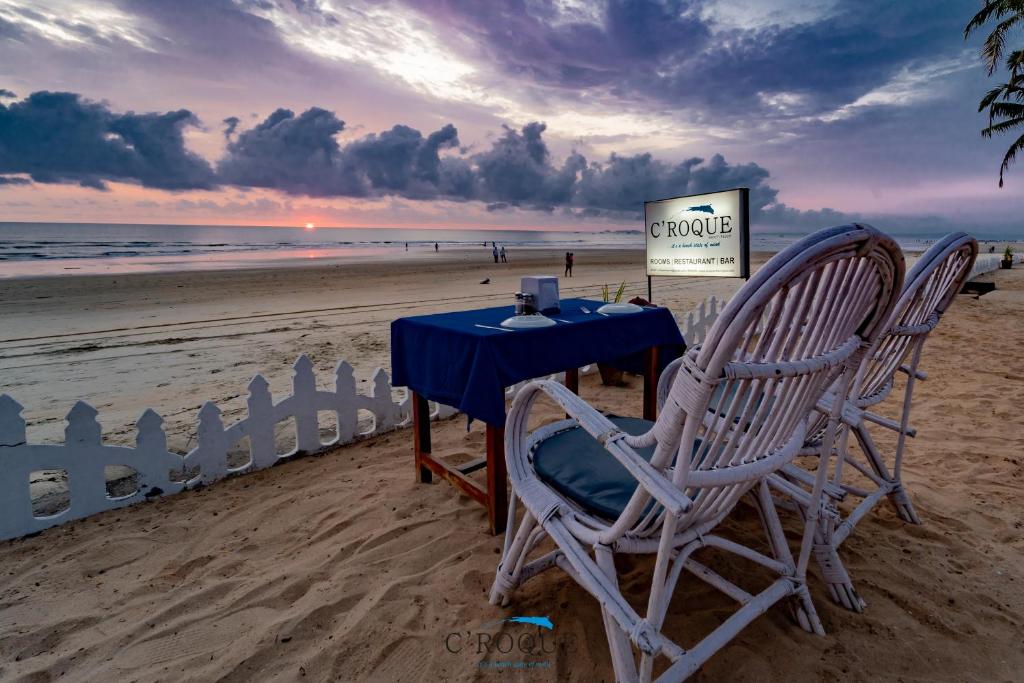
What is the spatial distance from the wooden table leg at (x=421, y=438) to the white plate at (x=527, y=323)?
86cm

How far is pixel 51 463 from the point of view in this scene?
103 inches

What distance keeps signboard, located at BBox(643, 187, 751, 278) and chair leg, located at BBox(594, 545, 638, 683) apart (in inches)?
142

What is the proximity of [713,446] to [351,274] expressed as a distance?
2084 centimetres

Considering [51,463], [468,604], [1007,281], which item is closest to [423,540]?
[468,604]

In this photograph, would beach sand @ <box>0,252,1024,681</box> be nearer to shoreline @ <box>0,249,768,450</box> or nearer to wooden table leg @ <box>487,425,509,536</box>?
wooden table leg @ <box>487,425,509,536</box>

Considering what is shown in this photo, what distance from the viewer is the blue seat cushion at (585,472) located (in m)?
1.60

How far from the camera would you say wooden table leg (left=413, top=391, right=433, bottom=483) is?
3.07 m

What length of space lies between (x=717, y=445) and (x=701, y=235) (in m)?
4.30

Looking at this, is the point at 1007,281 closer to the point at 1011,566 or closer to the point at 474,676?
the point at 1011,566

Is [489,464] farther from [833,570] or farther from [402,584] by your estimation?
[833,570]

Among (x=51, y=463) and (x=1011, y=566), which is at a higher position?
(x=51, y=463)

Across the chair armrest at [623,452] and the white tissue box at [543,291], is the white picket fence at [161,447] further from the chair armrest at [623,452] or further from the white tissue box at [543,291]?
the white tissue box at [543,291]

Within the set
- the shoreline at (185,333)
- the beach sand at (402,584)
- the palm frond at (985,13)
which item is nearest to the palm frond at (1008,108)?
the palm frond at (985,13)

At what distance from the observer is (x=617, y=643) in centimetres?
141
